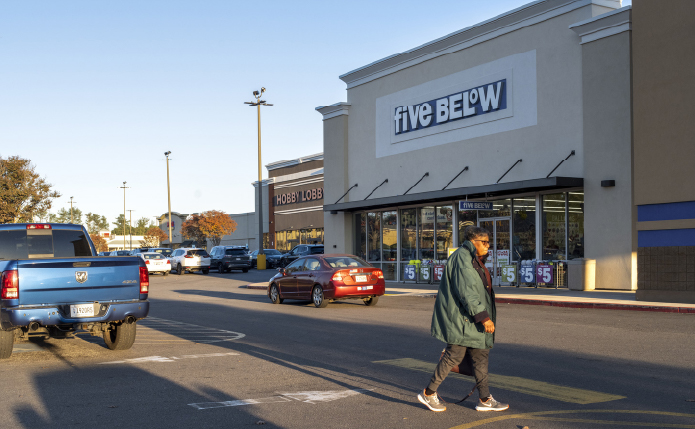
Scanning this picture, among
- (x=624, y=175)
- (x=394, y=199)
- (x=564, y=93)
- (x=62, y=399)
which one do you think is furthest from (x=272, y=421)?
(x=394, y=199)

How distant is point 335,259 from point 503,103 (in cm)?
1017

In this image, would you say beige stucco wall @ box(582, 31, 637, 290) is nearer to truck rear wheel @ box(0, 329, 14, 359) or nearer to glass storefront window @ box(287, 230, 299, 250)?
truck rear wheel @ box(0, 329, 14, 359)

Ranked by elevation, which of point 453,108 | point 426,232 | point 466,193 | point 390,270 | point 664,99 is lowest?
point 390,270

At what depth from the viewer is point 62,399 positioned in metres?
7.59

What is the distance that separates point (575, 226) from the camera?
23.2 metres

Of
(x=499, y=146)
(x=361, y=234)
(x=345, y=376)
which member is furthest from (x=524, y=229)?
(x=345, y=376)

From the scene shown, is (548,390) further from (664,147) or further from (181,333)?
(664,147)

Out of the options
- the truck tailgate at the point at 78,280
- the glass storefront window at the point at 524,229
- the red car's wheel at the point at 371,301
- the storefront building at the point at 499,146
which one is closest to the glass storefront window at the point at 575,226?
the storefront building at the point at 499,146

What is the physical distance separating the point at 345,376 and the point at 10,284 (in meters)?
4.79

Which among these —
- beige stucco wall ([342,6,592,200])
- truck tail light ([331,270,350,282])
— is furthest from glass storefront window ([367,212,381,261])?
truck tail light ([331,270,350,282])

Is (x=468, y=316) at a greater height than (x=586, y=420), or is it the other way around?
(x=468, y=316)

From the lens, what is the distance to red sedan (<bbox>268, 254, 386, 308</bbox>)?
18.6 meters

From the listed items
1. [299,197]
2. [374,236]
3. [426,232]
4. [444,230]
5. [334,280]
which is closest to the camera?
[334,280]

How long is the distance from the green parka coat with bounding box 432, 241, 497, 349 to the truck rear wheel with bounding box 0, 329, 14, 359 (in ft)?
22.4
